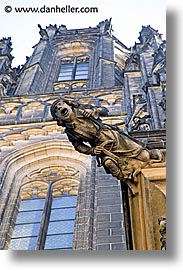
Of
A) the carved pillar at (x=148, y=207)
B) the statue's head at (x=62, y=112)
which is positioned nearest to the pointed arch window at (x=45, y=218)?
the carved pillar at (x=148, y=207)

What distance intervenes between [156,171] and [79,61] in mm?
14764

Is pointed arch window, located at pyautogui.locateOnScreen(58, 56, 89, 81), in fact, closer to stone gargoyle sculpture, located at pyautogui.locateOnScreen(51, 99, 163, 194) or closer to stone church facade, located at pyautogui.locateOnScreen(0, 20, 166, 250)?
stone church facade, located at pyautogui.locateOnScreen(0, 20, 166, 250)

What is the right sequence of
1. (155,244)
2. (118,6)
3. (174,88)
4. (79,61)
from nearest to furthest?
(155,244) < (174,88) < (118,6) < (79,61)

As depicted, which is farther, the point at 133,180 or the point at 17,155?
the point at 17,155

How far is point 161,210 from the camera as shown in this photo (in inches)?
232

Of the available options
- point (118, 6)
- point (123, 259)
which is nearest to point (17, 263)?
point (123, 259)

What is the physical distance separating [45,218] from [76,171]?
5.29 ft

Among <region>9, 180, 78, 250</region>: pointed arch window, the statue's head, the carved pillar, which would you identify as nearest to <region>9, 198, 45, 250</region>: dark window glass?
<region>9, 180, 78, 250</region>: pointed arch window

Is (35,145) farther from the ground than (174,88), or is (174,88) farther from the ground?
(35,145)

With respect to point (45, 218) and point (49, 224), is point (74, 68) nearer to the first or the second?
point (45, 218)

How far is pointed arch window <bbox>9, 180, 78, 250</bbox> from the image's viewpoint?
9047 mm

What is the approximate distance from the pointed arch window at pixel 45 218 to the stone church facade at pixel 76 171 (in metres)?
0.02

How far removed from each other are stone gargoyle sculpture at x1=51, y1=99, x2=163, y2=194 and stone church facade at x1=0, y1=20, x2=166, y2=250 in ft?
0.44

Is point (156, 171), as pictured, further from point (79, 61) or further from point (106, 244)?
point (79, 61)
